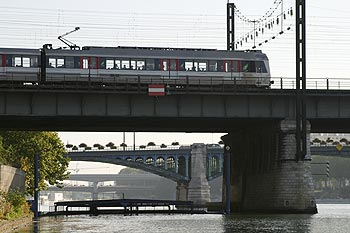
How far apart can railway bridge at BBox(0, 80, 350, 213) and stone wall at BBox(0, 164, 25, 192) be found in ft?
21.3

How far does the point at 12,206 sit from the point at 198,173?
101454mm

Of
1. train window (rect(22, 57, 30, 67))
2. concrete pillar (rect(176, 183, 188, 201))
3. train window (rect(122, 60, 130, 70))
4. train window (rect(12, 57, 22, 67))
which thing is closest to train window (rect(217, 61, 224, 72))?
train window (rect(122, 60, 130, 70))

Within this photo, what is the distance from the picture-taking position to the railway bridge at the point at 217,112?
8400 centimetres

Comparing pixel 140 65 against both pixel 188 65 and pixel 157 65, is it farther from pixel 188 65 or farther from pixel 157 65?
pixel 188 65

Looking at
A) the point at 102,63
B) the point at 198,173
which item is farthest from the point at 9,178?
the point at 198,173

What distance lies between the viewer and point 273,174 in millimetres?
92062

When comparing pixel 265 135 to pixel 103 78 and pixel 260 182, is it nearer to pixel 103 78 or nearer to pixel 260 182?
pixel 260 182

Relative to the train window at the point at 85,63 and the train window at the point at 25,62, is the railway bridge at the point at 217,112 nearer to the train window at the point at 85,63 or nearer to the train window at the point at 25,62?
the train window at the point at 85,63

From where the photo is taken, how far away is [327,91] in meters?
89.1

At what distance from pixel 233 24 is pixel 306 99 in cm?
2131

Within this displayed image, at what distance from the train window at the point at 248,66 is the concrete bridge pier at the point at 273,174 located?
226 inches

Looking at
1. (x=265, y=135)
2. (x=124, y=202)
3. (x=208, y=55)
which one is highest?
(x=208, y=55)

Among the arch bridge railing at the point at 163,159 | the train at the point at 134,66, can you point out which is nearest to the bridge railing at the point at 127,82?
the train at the point at 134,66

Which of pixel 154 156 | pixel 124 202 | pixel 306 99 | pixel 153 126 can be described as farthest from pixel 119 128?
pixel 154 156
